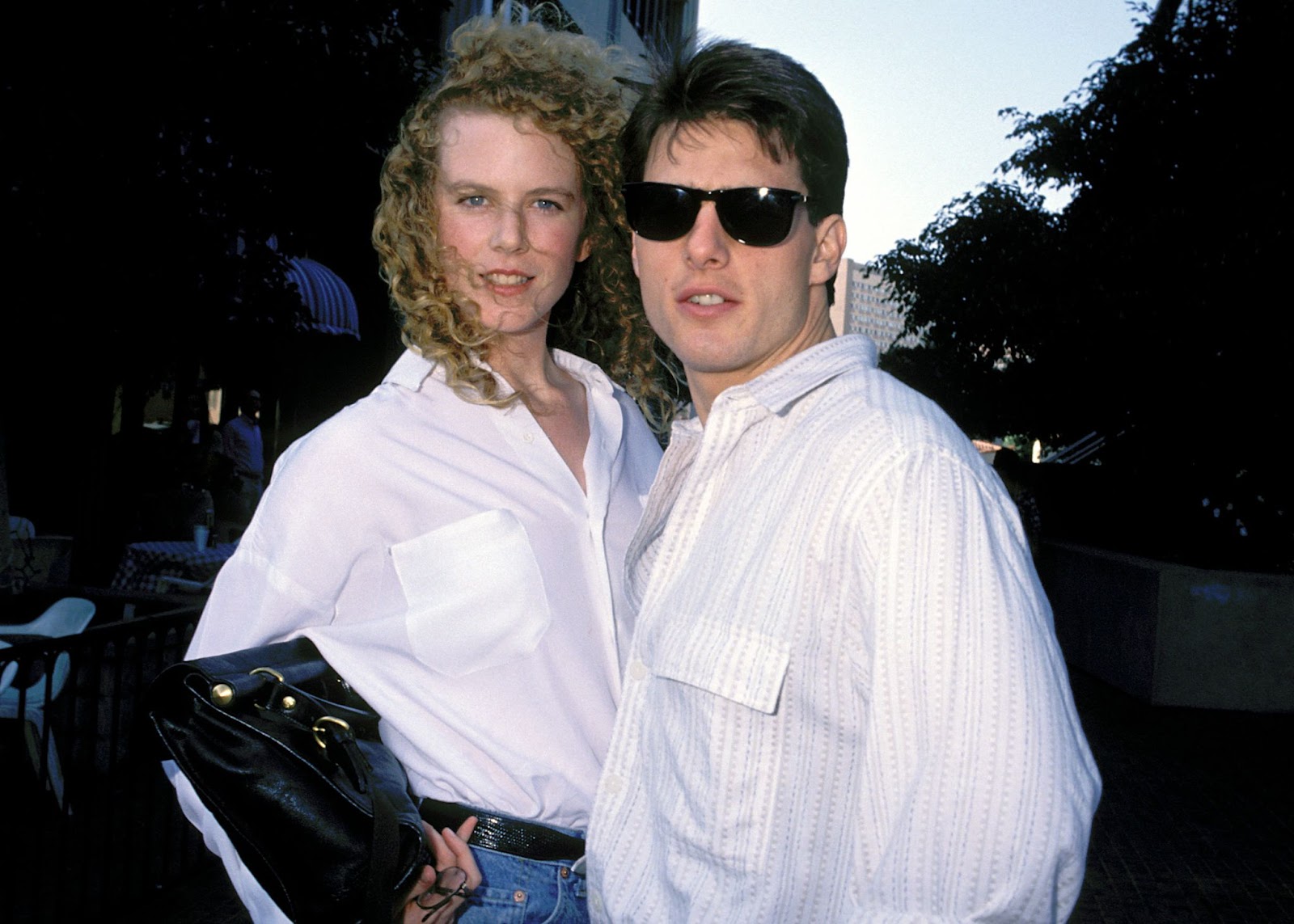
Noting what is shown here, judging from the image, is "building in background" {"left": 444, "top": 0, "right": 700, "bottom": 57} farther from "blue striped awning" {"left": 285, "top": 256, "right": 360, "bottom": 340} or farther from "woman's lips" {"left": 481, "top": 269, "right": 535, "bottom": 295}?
Answer: "woman's lips" {"left": 481, "top": 269, "right": 535, "bottom": 295}

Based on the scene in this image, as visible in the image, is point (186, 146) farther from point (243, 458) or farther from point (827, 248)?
point (243, 458)

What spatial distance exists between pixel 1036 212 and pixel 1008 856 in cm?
2105

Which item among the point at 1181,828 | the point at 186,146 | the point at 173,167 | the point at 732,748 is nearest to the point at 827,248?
the point at 732,748

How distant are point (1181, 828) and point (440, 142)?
6.03 meters

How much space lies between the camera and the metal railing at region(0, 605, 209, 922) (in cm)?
426

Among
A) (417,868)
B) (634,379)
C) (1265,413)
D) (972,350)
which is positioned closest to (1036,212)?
(972,350)

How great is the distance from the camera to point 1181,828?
6.43m

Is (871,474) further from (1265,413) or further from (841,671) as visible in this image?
(1265,413)

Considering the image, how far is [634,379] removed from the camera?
9.23ft

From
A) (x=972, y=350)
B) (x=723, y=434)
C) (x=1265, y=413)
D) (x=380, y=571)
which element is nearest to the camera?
(x=723, y=434)

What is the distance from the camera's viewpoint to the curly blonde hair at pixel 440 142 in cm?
223

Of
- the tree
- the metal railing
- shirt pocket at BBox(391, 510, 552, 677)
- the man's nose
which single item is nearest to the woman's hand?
shirt pocket at BBox(391, 510, 552, 677)

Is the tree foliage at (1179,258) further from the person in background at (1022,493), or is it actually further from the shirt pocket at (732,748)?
the shirt pocket at (732,748)

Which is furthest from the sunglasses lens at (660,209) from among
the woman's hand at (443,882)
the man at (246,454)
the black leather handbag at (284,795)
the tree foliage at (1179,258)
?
the man at (246,454)
